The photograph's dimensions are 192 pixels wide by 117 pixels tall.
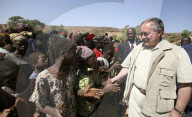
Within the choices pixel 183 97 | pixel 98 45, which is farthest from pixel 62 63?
pixel 98 45

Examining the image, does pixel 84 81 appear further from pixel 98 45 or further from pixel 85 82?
pixel 98 45

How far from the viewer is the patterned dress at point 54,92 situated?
132 centimetres

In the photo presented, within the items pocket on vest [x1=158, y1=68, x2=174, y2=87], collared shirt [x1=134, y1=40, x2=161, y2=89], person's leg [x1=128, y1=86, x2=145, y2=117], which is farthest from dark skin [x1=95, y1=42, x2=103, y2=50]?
pocket on vest [x1=158, y1=68, x2=174, y2=87]

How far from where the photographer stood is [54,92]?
1387 millimetres

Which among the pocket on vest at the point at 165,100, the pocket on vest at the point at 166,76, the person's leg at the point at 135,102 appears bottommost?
the person's leg at the point at 135,102

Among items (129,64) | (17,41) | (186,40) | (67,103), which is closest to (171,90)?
(129,64)

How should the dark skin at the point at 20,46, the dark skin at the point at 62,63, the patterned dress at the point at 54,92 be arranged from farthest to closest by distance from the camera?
the dark skin at the point at 20,46 → the dark skin at the point at 62,63 → the patterned dress at the point at 54,92

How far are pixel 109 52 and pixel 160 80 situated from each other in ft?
5.42

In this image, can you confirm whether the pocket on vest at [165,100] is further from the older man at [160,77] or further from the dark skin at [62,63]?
the dark skin at [62,63]

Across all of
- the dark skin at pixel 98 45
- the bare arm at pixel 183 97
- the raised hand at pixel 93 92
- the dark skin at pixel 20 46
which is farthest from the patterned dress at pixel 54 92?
the dark skin at pixel 98 45

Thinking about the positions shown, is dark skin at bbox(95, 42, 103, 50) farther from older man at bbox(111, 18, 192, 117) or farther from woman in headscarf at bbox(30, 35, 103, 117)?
woman in headscarf at bbox(30, 35, 103, 117)

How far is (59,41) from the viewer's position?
4.87 feet

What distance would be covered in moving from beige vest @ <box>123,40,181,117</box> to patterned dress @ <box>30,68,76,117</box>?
1023 mm

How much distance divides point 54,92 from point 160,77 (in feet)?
4.30
